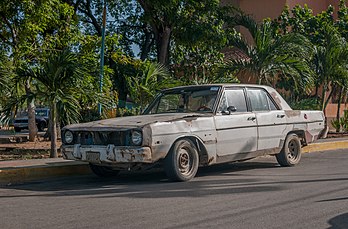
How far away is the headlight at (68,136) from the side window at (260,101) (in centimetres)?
343

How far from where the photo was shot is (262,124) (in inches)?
421

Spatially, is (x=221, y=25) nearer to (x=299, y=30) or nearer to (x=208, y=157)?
(x=299, y=30)

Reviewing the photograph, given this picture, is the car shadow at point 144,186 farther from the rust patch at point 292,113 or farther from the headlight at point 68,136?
the rust patch at point 292,113

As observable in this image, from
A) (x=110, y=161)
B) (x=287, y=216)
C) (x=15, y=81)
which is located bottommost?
(x=287, y=216)

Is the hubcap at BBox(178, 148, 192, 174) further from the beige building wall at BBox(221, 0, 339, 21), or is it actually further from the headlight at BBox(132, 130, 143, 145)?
the beige building wall at BBox(221, 0, 339, 21)

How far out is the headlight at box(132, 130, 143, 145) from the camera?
8.77 meters

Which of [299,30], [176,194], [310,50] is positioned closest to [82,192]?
[176,194]

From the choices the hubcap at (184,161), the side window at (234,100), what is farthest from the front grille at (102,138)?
the side window at (234,100)

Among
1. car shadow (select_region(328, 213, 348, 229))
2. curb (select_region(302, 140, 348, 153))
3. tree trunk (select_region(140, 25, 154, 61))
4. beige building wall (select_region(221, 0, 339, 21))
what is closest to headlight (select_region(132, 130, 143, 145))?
car shadow (select_region(328, 213, 348, 229))

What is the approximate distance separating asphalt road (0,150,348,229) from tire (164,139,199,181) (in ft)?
0.50

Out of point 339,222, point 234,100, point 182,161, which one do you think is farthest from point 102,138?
point 339,222

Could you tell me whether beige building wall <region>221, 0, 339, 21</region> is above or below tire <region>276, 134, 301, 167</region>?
above

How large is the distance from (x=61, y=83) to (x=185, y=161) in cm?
394

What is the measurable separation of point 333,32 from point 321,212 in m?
14.2
